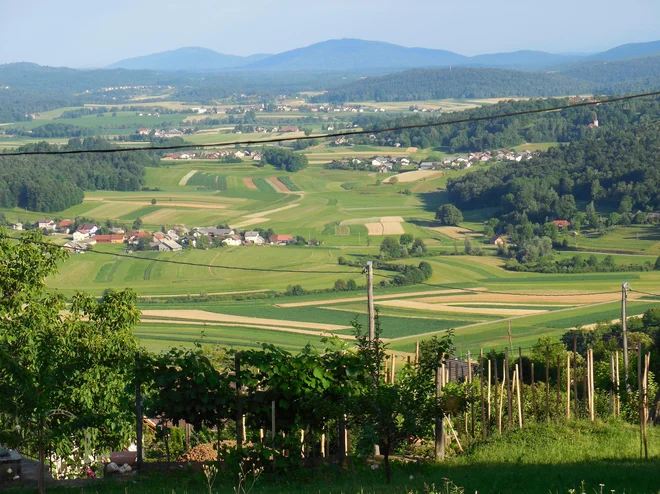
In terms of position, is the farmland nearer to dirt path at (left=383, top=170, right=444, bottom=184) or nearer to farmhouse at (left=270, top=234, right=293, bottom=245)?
dirt path at (left=383, top=170, right=444, bottom=184)

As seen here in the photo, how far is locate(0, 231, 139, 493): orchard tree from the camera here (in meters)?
6.63

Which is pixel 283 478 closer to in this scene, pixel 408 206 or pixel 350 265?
pixel 350 265

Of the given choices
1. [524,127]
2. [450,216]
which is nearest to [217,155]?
[524,127]

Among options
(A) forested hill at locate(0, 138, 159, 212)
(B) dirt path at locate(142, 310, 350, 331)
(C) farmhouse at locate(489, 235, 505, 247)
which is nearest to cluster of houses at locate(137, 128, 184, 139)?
(A) forested hill at locate(0, 138, 159, 212)

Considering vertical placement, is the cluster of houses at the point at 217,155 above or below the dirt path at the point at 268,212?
above

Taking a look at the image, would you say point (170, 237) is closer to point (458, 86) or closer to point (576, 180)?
point (576, 180)

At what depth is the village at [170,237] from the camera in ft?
145

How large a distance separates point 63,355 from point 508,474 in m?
4.10

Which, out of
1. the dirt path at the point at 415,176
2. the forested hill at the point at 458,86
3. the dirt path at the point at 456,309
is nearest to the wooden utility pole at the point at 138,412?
the dirt path at the point at 456,309

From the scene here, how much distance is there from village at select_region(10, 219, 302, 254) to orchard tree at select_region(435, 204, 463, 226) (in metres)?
10.00

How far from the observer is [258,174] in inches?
2837

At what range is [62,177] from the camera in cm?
6469

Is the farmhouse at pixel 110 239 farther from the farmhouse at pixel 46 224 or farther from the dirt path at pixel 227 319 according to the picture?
the dirt path at pixel 227 319

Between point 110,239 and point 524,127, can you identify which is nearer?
point 110,239
